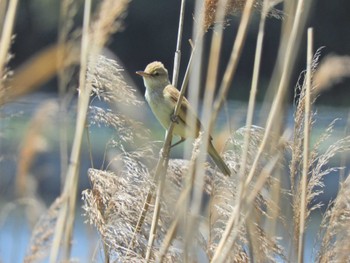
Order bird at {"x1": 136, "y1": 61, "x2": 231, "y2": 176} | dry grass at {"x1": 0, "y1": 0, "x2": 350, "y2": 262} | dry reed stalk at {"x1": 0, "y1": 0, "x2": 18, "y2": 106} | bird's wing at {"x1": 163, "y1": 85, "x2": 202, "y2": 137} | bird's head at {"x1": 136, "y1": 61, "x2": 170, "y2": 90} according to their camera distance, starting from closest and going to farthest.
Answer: dry reed stalk at {"x1": 0, "y1": 0, "x2": 18, "y2": 106}, dry grass at {"x1": 0, "y1": 0, "x2": 350, "y2": 262}, bird's wing at {"x1": 163, "y1": 85, "x2": 202, "y2": 137}, bird at {"x1": 136, "y1": 61, "x2": 231, "y2": 176}, bird's head at {"x1": 136, "y1": 61, "x2": 170, "y2": 90}

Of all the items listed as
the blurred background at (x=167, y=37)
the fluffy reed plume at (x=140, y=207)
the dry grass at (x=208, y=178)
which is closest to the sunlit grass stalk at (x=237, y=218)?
the dry grass at (x=208, y=178)

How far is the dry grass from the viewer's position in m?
1.86

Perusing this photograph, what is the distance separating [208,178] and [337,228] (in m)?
0.44

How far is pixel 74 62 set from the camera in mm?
1703

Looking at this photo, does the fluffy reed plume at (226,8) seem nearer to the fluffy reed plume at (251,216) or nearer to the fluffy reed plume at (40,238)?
the fluffy reed plume at (251,216)

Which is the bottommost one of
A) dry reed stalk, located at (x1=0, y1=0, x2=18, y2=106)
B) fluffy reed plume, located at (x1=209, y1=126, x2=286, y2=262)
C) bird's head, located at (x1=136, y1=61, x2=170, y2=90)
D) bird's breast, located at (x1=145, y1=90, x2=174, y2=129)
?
fluffy reed plume, located at (x1=209, y1=126, x2=286, y2=262)

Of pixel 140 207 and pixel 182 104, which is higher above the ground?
pixel 182 104

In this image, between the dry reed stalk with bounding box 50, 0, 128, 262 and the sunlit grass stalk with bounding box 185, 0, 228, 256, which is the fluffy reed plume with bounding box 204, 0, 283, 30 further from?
the dry reed stalk with bounding box 50, 0, 128, 262

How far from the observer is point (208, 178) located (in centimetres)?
238

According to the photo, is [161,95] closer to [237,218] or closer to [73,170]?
[237,218]

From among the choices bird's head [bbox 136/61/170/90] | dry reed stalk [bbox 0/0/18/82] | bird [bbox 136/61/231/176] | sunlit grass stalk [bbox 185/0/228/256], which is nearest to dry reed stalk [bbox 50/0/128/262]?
dry reed stalk [bbox 0/0/18/82]

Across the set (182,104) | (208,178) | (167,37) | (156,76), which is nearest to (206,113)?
(208,178)

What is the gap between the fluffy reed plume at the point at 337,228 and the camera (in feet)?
6.56

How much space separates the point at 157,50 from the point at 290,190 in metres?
13.0
